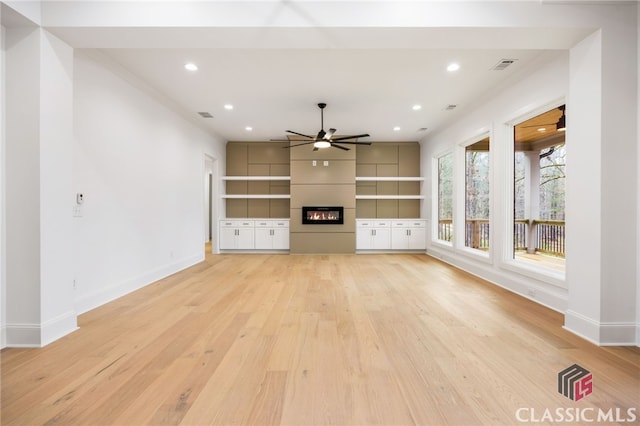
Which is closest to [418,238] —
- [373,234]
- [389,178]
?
[373,234]

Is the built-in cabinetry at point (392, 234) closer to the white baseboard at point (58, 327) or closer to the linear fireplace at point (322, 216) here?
the linear fireplace at point (322, 216)

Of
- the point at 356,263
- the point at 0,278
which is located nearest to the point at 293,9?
the point at 0,278

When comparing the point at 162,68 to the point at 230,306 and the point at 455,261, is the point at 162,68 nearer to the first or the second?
the point at 230,306

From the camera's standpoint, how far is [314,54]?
10.9 ft

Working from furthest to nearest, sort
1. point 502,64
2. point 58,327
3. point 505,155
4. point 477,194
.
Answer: point 477,194 < point 505,155 < point 502,64 < point 58,327

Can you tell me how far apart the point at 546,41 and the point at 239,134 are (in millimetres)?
5975

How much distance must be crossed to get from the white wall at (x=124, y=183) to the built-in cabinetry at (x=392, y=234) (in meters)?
4.13

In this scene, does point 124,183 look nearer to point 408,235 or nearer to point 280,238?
point 280,238

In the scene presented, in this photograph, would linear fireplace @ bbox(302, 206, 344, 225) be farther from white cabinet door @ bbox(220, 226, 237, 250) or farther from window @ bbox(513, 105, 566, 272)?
window @ bbox(513, 105, 566, 272)

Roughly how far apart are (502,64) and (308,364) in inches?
153

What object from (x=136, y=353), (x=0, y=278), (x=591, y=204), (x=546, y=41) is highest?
(x=546, y=41)

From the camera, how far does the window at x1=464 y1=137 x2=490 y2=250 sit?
503 centimetres

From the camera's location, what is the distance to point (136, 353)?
2182 mm

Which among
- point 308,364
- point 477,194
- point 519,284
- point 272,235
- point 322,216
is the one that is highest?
point 477,194
